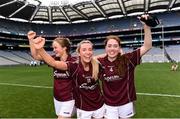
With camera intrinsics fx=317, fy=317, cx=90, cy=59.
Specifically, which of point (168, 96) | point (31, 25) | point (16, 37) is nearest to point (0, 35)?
point (16, 37)

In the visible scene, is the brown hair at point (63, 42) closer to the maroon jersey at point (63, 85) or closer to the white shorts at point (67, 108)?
the maroon jersey at point (63, 85)

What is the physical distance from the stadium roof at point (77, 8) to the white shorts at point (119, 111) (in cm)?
6700

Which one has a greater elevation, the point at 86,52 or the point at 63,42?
the point at 63,42

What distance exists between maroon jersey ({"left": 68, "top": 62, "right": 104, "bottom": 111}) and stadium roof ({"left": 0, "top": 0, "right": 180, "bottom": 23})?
6692 cm

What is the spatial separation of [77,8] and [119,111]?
72973 millimetres

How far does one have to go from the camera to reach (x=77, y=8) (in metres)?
77.1

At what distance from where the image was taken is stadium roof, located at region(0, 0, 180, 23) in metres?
72.6

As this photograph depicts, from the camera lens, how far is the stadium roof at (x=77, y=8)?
72.6 meters

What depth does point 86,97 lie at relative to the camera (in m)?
5.47

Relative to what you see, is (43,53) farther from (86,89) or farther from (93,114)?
(93,114)

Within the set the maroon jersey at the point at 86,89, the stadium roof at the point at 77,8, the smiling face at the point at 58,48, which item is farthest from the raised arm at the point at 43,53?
the stadium roof at the point at 77,8

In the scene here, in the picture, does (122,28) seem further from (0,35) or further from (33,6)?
(0,35)

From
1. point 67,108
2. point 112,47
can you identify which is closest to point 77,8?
point 67,108

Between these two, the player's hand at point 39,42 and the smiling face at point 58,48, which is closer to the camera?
the player's hand at point 39,42
